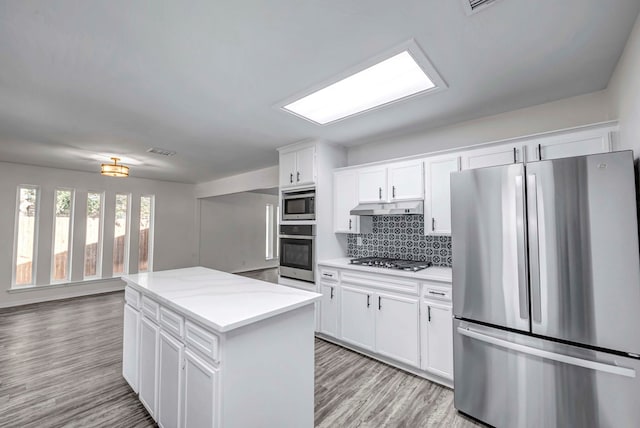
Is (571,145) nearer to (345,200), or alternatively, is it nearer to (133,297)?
(345,200)

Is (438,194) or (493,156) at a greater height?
(493,156)

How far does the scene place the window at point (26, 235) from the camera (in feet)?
16.5

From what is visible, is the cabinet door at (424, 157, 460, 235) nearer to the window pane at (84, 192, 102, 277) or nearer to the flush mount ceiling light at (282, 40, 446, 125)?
the flush mount ceiling light at (282, 40, 446, 125)

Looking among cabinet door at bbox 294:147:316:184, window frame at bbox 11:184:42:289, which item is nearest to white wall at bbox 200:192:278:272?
window frame at bbox 11:184:42:289

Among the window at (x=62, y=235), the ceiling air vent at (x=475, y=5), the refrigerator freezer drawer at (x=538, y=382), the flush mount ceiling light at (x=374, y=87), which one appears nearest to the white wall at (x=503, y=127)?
the flush mount ceiling light at (x=374, y=87)

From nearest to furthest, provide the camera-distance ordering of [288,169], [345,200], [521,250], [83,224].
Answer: [521,250], [345,200], [288,169], [83,224]

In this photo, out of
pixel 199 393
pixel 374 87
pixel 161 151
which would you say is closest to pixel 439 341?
pixel 199 393

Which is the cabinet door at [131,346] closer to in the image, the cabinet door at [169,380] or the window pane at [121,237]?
the cabinet door at [169,380]

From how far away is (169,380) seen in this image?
1714mm

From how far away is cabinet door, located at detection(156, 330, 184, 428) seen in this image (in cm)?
163

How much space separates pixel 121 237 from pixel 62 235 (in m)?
1.03

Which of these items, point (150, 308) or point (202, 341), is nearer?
point (202, 341)

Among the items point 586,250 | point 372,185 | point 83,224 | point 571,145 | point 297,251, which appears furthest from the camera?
point 83,224

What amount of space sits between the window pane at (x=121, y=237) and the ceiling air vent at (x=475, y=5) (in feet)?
24.1
